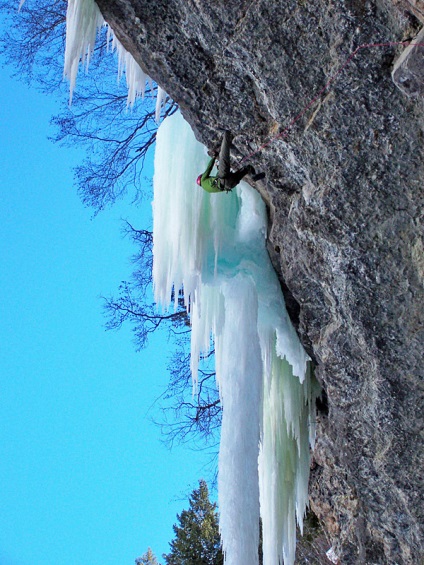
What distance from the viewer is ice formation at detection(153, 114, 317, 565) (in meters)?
4.25

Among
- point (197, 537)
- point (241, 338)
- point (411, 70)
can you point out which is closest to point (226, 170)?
point (241, 338)

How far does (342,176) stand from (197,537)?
776 centimetres

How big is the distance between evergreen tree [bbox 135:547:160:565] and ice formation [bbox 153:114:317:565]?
418 inches

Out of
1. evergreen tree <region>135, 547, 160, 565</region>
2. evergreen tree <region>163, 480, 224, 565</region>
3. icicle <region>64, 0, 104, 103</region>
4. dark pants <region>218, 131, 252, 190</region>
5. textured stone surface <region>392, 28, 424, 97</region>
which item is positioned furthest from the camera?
evergreen tree <region>135, 547, 160, 565</region>

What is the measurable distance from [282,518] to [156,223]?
235 centimetres

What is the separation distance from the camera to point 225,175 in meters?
3.93

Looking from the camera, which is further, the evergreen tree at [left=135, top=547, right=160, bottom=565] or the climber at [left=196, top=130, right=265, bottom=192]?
the evergreen tree at [left=135, top=547, right=160, bottom=565]

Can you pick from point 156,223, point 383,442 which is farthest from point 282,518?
point 156,223

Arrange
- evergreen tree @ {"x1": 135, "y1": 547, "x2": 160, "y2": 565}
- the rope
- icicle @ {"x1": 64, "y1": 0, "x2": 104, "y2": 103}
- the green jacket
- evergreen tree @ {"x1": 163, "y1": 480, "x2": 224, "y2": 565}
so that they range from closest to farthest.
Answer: the rope
the green jacket
icicle @ {"x1": 64, "y1": 0, "x2": 104, "y2": 103}
evergreen tree @ {"x1": 163, "y1": 480, "x2": 224, "y2": 565}
evergreen tree @ {"x1": 135, "y1": 547, "x2": 160, "y2": 565}

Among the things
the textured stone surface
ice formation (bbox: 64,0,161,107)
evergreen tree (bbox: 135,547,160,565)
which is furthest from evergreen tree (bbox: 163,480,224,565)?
the textured stone surface

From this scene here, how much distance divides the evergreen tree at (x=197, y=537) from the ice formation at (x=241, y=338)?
5046mm

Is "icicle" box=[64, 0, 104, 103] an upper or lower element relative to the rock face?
upper

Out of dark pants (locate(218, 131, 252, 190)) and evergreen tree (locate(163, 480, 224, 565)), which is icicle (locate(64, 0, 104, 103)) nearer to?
dark pants (locate(218, 131, 252, 190))

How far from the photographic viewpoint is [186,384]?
26.3 feet
